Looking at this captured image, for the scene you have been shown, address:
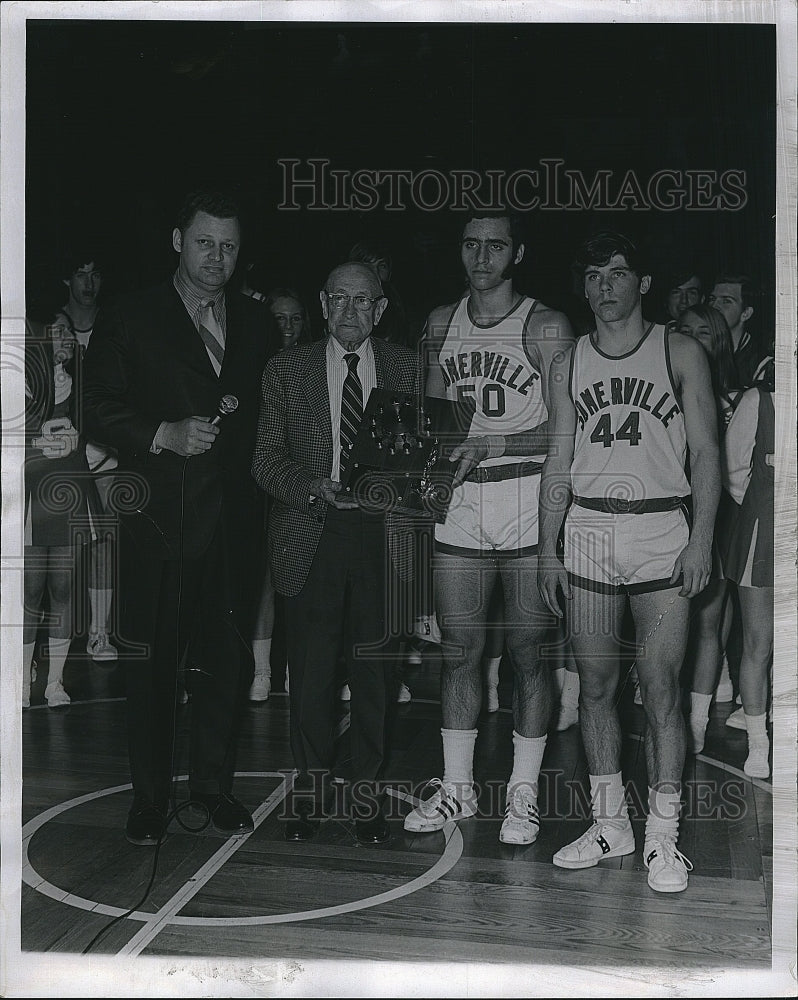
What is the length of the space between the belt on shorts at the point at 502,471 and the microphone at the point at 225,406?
2.11 ft

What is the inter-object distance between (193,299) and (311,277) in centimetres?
32

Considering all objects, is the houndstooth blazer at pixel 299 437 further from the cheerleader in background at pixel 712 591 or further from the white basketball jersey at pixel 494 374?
the cheerleader in background at pixel 712 591

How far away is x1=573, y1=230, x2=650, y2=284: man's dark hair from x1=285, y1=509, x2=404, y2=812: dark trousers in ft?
2.83

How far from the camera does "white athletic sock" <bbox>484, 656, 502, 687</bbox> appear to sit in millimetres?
3232

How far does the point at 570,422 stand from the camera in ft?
10.1

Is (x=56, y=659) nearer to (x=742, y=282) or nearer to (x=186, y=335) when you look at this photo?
(x=186, y=335)

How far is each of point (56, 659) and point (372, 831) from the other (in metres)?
1.03

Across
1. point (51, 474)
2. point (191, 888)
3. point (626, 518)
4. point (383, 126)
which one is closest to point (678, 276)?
point (626, 518)

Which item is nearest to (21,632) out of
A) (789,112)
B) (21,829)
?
(21,829)

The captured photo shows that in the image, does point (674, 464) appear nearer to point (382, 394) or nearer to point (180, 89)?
point (382, 394)

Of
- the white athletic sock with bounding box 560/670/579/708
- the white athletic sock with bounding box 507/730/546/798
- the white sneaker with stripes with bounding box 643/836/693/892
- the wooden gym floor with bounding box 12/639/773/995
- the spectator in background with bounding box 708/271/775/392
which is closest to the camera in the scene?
the wooden gym floor with bounding box 12/639/773/995

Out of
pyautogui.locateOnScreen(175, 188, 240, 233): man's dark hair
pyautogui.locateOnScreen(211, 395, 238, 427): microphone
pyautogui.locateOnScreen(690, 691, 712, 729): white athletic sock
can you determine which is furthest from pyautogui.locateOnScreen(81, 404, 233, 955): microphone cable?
pyautogui.locateOnScreen(690, 691, 712, 729): white athletic sock

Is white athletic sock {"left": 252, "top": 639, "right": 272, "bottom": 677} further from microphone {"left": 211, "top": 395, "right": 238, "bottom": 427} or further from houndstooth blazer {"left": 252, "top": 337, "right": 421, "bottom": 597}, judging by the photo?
microphone {"left": 211, "top": 395, "right": 238, "bottom": 427}

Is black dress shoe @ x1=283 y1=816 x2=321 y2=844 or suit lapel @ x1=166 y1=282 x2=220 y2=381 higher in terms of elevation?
suit lapel @ x1=166 y1=282 x2=220 y2=381
